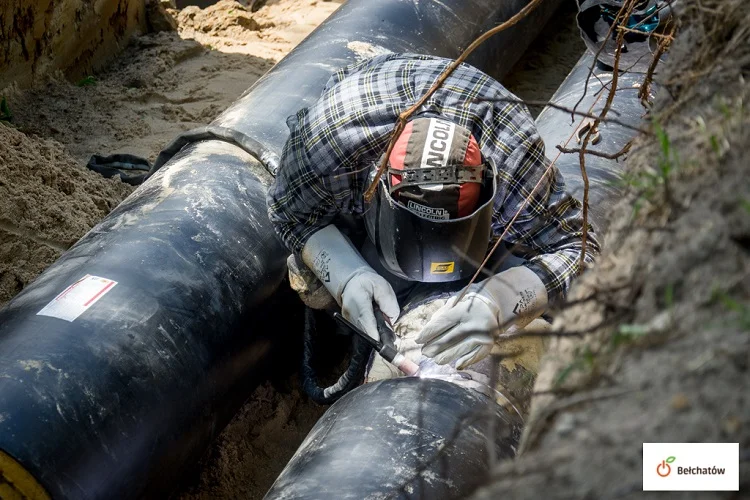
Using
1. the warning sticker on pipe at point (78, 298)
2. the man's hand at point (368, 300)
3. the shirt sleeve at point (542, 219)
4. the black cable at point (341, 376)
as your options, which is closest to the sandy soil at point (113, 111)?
the warning sticker on pipe at point (78, 298)

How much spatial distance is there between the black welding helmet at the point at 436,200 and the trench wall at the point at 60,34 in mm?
2908

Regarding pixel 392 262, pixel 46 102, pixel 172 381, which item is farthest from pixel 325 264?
pixel 46 102

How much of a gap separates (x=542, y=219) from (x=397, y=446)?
2.88 feet

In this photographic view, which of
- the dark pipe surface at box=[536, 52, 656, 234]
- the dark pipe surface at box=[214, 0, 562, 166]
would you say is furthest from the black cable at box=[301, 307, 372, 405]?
the dark pipe surface at box=[536, 52, 656, 234]

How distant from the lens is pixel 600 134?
319 cm

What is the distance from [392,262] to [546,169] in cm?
54

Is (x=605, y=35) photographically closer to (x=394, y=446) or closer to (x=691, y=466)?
(x=394, y=446)

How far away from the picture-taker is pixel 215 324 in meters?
2.54

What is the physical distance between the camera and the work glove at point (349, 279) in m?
2.46

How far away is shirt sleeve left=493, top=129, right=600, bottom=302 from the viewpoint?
2.40 m

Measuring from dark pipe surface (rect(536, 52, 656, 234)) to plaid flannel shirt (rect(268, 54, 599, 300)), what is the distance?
32cm

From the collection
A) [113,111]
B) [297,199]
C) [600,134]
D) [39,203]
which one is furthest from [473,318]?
[113,111]

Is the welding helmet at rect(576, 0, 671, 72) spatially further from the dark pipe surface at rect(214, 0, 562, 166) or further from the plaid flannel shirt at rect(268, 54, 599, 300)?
the plaid flannel shirt at rect(268, 54, 599, 300)

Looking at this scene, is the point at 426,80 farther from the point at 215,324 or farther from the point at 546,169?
the point at 215,324
